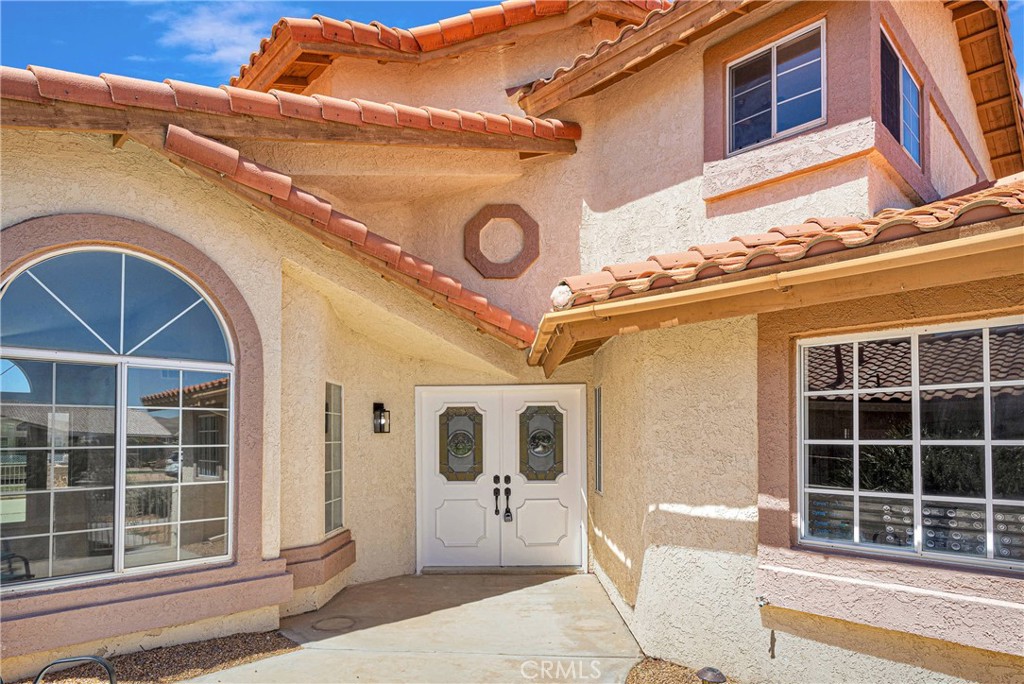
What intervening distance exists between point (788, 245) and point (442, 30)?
22.9 feet

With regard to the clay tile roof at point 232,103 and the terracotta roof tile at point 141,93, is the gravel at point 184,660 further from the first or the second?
the terracotta roof tile at point 141,93

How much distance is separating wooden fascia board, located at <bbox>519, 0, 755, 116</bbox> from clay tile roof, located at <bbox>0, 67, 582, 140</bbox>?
42 cm

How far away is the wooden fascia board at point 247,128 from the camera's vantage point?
6.32 meters

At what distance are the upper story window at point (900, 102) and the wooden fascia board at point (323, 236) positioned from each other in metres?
4.87

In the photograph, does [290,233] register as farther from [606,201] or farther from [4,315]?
[606,201]

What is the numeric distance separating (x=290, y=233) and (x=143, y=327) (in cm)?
191

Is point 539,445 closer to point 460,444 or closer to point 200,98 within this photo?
point 460,444

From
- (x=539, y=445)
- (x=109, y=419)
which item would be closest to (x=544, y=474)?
(x=539, y=445)

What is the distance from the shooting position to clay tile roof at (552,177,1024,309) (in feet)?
14.8

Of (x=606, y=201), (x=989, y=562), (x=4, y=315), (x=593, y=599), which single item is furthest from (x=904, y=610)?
(x=4, y=315)

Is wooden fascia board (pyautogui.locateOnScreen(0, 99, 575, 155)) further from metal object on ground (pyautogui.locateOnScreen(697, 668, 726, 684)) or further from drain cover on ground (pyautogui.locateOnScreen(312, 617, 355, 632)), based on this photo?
metal object on ground (pyautogui.locateOnScreen(697, 668, 726, 684))

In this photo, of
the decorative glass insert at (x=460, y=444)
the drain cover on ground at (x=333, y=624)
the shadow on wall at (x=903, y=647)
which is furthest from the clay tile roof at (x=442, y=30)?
the shadow on wall at (x=903, y=647)

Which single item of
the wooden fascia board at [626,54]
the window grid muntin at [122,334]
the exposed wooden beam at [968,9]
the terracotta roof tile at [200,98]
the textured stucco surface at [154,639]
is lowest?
the textured stucco surface at [154,639]

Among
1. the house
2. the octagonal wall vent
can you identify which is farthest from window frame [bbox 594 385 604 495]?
the octagonal wall vent
